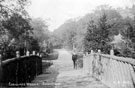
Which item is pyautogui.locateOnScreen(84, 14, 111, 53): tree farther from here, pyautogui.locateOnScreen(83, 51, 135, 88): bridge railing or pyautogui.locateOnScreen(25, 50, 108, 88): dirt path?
pyautogui.locateOnScreen(83, 51, 135, 88): bridge railing

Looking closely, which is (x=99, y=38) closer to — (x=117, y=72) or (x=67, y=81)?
Result: (x=67, y=81)

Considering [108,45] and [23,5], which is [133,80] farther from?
[108,45]

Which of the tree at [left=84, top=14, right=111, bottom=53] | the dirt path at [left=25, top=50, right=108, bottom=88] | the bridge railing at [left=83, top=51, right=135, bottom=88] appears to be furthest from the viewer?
the tree at [left=84, top=14, right=111, bottom=53]

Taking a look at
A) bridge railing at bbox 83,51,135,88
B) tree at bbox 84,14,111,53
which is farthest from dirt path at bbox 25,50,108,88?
tree at bbox 84,14,111,53

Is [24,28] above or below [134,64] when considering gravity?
above

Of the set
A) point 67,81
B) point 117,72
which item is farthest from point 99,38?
point 117,72

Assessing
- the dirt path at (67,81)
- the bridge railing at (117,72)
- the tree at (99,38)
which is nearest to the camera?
the bridge railing at (117,72)

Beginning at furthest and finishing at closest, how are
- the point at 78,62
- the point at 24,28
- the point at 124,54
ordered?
the point at 78,62 < the point at 124,54 < the point at 24,28

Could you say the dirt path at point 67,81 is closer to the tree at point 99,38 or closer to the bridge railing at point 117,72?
the bridge railing at point 117,72

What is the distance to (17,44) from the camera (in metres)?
18.5

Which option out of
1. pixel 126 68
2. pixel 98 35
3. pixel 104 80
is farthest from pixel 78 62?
pixel 126 68

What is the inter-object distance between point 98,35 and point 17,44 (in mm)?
7244

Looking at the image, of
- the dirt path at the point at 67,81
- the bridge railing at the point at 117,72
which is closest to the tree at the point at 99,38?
the dirt path at the point at 67,81

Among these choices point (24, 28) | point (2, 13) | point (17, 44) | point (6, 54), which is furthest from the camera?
point (17, 44)
